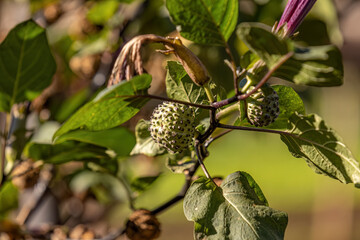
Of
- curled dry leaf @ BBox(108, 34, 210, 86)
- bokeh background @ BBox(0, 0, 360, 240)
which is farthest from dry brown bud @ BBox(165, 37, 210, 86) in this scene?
bokeh background @ BBox(0, 0, 360, 240)

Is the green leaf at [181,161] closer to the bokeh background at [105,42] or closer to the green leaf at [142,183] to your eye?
the green leaf at [142,183]

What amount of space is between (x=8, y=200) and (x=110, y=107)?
38.0 inches

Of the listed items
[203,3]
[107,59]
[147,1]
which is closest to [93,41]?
[107,59]

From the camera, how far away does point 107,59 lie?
1.43m

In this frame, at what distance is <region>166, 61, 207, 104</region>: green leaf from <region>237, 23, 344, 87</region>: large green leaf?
18cm

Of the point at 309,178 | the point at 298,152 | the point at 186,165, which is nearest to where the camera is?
the point at 298,152

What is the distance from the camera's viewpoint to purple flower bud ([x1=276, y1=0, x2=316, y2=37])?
0.55 metres

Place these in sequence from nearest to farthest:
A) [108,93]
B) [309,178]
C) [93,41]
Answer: [108,93] → [93,41] → [309,178]

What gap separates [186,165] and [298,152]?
7.2 inches

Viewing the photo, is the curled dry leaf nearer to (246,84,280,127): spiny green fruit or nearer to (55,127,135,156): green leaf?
(246,84,280,127): spiny green fruit

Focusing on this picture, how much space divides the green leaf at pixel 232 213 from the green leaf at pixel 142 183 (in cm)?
43

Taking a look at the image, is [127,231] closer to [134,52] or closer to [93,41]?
[134,52]

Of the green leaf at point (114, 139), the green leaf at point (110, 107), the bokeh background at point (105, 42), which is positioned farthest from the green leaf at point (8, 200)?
the green leaf at point (110, 107)

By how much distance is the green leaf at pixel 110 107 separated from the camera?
0.54 meters
